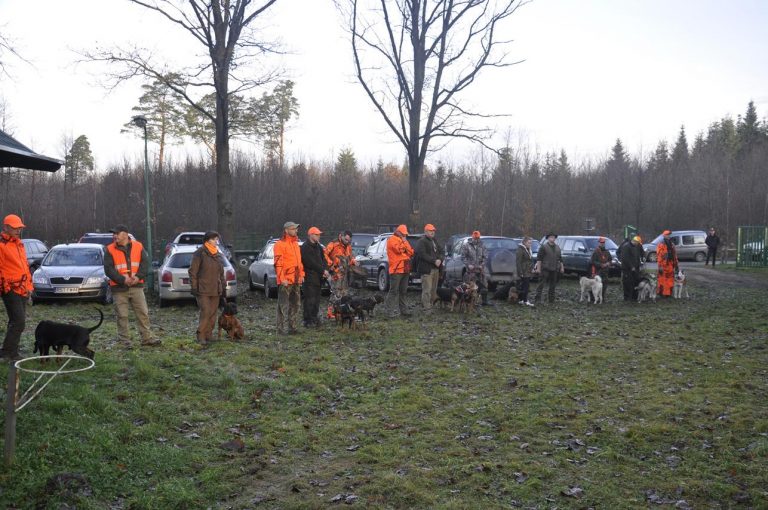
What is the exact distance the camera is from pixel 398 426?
22.8 feet

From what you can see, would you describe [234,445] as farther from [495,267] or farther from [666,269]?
[666,269]

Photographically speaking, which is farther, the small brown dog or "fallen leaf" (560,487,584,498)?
the small brown dog

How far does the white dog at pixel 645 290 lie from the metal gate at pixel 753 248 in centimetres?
1415

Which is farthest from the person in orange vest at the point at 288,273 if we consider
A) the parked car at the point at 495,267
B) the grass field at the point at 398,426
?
the parked car at the point at 495,267

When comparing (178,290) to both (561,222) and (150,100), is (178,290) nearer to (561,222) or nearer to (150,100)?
(150,100)

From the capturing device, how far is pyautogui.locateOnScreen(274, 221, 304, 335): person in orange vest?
11609 millimetres

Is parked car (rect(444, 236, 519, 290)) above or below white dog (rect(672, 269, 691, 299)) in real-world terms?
above

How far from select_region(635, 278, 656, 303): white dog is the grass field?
6.61m

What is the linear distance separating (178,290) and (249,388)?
8725mm

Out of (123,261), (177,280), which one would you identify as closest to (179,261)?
(177,280)

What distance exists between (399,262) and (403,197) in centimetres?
3349

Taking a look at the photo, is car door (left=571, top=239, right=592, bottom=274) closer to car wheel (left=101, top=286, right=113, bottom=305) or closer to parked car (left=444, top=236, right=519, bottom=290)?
parked car (left=444, top=236, right=519, bottom=290)

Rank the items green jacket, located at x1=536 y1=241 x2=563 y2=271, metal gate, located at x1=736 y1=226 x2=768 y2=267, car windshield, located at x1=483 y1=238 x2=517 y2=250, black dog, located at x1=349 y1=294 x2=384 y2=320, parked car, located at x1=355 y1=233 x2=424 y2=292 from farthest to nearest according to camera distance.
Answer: metal gate, located at x1=736 y1=226 x2=768 y2=267, car windshield, located at x1=483 y1=238 x2=517 y2=250, parked car, located at x1=355 y1=233 x2=424 y2=292, green jacket, located at x1=536 y1=241 x2=563 y2=271, black dog, located at x1=349 y1=294 x2=384 y2=320

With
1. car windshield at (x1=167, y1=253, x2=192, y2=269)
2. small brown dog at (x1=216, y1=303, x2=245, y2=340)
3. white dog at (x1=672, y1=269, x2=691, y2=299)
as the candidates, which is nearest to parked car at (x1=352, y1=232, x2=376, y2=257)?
car windshield at (x1=167, y1=253, x2=192, y2=269)
